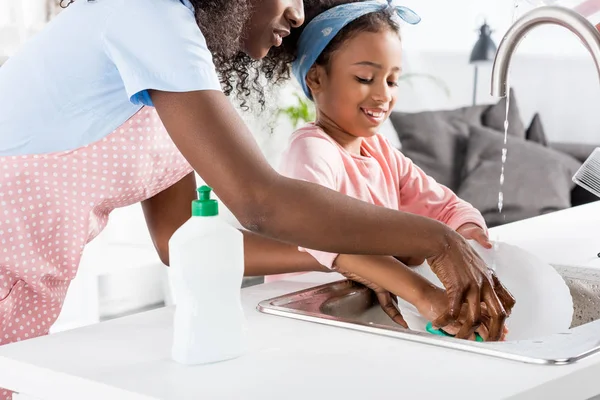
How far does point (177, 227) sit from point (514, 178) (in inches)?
116

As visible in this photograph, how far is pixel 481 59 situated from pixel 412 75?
0.35m

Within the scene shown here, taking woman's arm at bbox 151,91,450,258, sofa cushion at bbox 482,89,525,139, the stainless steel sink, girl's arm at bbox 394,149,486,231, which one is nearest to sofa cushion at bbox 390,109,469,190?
sofa cushion at bbox 482,89,525,139

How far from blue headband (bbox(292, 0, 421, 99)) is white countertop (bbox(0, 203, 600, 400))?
0.64m

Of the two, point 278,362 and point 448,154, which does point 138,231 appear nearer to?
point 448,154

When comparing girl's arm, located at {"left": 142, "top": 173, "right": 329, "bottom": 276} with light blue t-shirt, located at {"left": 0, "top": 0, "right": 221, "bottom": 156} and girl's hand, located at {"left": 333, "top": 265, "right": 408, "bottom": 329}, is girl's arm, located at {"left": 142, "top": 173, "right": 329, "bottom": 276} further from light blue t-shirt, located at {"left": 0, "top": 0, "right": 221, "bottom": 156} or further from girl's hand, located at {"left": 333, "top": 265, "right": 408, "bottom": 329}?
light blue t-shirt, located at {"left": 0, "top": 0, "right": 221, "bottom": 156}

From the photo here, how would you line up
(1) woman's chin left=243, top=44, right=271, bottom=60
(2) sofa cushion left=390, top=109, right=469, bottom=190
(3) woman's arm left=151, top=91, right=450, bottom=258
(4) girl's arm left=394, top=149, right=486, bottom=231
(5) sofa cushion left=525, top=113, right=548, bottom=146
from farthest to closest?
(5) sofa cushion left=525, top=113, right=548, bottom=146 < (2) sofa cushion left=390, top=109, right=469, bottom=190 < (4) girl's arm left=394, top=149, right=486, bottom=231 < (1) woman's chin left=243, top=44, right=271, bottom=60 < (3) woman's arm left=151, top=91, right=450, bottom=258

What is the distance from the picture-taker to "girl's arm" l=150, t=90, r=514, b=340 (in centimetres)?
98

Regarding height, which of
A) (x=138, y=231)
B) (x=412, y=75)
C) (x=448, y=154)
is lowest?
(x=138, y=231)

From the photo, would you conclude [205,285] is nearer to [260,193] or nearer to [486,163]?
[260,193]

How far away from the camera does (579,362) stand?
2.92 feet

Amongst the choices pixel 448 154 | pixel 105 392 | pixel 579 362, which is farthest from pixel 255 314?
pixel 448 154

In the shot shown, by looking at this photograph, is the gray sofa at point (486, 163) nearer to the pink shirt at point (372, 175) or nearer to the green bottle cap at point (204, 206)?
the pink shirt at point (372, 175)

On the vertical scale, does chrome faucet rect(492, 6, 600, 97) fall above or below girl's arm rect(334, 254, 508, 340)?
above

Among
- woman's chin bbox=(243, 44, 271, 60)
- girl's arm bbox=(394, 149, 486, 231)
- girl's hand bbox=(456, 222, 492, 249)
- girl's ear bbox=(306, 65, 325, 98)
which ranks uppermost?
woman's chin bbox=(243, 44, 271, 60)
